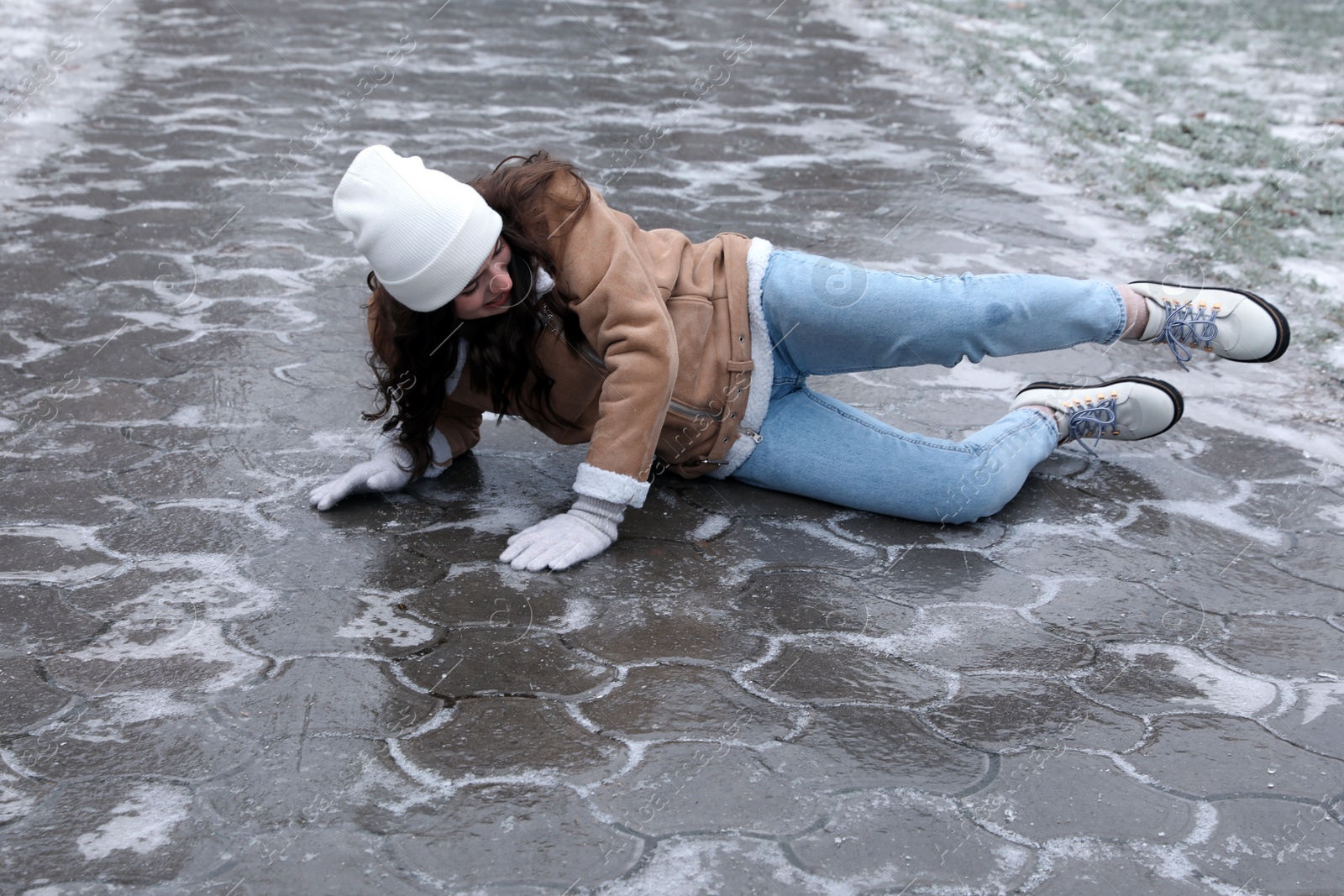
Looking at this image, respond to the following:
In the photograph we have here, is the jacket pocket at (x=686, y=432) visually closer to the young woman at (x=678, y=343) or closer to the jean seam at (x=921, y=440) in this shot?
the young woman at (x=678, y=343)

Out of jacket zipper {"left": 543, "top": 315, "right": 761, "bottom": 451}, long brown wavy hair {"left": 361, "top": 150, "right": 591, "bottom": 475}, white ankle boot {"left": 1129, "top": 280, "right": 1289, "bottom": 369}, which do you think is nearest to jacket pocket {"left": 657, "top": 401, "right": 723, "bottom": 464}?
jacket zipper {"left": 543, "top": 315, "right": 761, "bottom": 451}

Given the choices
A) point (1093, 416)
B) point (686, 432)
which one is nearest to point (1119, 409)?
point (1093, 416)

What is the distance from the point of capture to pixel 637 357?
2.38 meters

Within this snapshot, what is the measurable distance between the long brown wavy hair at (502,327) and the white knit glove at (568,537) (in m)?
0.26

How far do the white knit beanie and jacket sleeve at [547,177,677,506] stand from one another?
19cm

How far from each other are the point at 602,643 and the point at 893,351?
94cm

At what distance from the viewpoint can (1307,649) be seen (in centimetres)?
227

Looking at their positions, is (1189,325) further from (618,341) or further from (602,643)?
(602,643)

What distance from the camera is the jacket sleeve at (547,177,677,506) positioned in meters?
2.38

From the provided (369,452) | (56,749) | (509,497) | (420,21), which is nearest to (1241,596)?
(509,497)

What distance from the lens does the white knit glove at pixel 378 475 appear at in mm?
2650

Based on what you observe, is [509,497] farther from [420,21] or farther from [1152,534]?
[420,21]

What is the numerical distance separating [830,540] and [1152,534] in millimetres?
706

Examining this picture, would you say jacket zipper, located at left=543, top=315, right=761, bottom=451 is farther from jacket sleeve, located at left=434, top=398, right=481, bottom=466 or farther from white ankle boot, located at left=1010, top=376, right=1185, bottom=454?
white ankle boot, located at left=1010, top=376, right=1185, bottom=454
